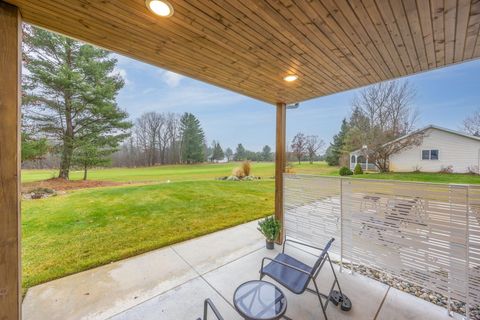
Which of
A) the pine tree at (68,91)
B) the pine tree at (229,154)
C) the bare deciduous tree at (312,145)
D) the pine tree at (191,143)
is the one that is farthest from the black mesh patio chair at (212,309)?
the pine tree at (191,143)

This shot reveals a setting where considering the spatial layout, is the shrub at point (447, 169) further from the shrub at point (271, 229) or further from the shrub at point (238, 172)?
the shrub at point (238, 172)

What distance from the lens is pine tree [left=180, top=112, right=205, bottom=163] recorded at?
15039mm

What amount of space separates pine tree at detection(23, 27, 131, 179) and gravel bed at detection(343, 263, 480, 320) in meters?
9.90

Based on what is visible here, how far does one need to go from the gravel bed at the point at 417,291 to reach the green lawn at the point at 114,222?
105 inches

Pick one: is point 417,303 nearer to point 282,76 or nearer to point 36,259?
point 282,76

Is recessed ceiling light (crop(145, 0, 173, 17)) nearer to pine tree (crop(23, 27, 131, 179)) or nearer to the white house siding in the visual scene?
the white house siding

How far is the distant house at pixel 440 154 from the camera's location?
13.4 feet

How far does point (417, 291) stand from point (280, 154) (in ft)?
7.96

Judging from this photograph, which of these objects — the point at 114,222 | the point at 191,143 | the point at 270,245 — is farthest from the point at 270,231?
the point at 191,143

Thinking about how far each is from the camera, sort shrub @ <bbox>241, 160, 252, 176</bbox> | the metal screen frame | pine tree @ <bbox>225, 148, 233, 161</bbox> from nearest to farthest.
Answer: the metal screen frame
shrub @ <bbox>241, 160, 252, 176</bbox>
pine tree @ <bbox>225, 148, 233, 161</bbox>

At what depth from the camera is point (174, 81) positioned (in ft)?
37.8

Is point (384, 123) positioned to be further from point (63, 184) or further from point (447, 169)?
point (63, 184)

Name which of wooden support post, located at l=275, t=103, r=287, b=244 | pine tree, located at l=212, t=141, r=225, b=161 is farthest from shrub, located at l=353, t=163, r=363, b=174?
pine tree, located at l=212, t=141, r=225, b=161

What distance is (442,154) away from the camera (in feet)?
15.7
